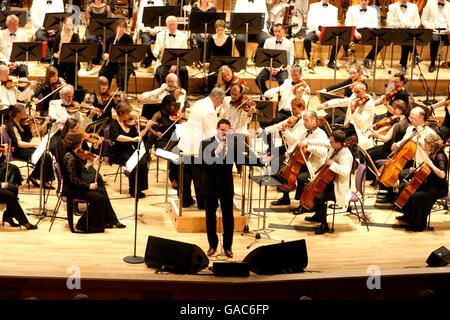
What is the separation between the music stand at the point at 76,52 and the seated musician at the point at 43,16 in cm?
176

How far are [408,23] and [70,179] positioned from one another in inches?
269

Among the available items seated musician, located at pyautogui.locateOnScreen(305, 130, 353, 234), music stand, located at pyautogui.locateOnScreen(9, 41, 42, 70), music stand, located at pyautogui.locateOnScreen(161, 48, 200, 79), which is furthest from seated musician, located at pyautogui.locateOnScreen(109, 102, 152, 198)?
seated musician, located at pyautogui.locateOnScreen(305, 130, 353, 234)

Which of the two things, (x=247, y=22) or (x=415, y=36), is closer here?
(x=415, y=36)

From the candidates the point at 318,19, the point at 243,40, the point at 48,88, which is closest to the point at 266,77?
the point at 243,40

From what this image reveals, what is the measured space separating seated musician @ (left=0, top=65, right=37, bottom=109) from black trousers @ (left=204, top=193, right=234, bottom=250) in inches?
129

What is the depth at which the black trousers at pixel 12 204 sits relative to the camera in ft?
24.1

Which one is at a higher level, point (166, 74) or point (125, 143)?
point (166, 74)

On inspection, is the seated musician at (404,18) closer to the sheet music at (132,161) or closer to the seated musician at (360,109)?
the seated musician at (360,109)

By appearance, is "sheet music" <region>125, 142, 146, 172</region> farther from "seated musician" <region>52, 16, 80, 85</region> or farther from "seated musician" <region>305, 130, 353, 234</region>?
"seated musician" <region>52, 16, 80, 85</region>

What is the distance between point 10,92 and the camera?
9312 mm

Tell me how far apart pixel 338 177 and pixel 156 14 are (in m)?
4.49

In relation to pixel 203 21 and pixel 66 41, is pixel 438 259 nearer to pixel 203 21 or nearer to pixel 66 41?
pixel 203 21

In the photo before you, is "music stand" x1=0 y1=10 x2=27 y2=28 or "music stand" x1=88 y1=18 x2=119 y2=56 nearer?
"music stand" x1=88 y1=18 x2=119 y2=56

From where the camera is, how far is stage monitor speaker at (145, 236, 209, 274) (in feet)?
21.2
